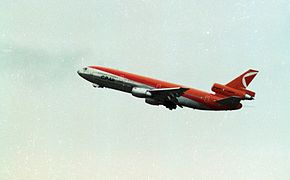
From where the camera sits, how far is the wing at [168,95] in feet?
207

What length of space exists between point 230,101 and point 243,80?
15.3ft

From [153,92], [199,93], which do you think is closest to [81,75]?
[153,92]

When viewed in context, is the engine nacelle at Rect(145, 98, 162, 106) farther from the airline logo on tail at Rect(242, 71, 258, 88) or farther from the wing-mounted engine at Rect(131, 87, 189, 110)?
the airline logo on tail at Rect(242, 71, 258, 88)

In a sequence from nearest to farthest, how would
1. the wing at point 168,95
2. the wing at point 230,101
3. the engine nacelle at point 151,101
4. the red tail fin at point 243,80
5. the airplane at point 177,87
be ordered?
the wing at point 230,101 → the wing at point 168,95 → the airplane at point 177,87 → the engine nacelle at point 151,101 → the red tail fin at point 243,80

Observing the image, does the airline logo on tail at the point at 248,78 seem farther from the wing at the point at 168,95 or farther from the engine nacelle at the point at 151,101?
the engine nacelle at the point at 151,101

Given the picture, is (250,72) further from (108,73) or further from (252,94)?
(108,73)

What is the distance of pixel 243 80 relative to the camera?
66.2 metres

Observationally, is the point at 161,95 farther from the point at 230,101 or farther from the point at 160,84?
the point at 230,101

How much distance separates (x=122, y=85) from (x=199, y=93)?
10442 mm

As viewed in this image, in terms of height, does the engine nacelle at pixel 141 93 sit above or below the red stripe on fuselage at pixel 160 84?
below

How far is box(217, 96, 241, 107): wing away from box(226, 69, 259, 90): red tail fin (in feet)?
10.9

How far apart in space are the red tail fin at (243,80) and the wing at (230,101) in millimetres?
3311

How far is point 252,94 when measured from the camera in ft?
207

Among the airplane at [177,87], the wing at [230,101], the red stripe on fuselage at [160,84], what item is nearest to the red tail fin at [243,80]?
the airplane at [177,87]
